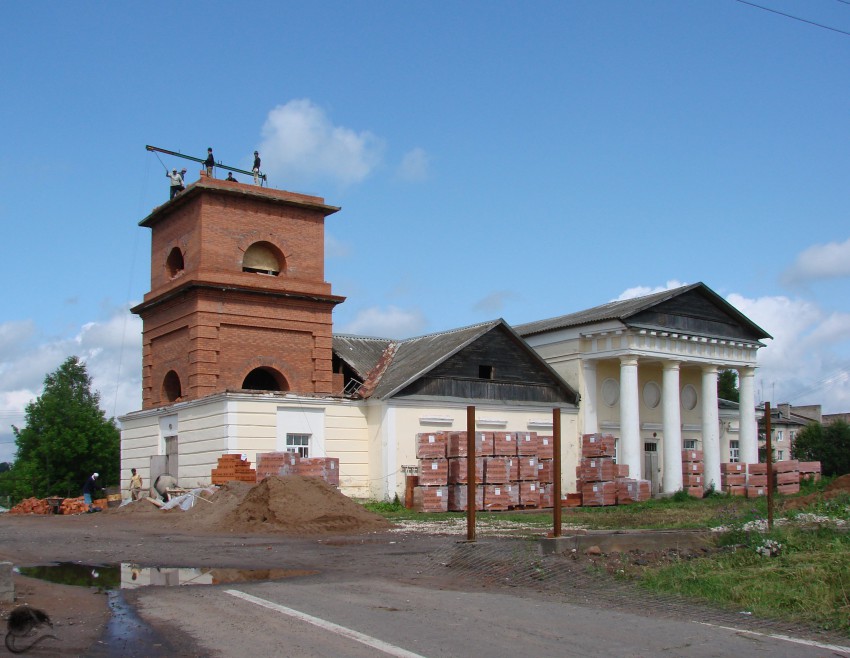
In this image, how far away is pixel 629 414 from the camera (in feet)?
123

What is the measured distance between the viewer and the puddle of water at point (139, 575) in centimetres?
1184

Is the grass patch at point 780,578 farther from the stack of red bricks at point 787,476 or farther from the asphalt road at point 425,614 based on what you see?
the stack of red bricks at point 787,476

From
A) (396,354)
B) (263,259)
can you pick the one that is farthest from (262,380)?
(396,354)

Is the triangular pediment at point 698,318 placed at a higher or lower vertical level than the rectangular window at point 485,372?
higher

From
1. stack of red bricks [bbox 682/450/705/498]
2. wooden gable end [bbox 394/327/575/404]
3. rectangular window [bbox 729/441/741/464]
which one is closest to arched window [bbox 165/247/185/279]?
wooden gable end [bbox 394/327/575/404]

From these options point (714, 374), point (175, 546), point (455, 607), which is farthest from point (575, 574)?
point (714, 374)

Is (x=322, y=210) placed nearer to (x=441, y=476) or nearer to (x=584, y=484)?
(x=441, y=476)

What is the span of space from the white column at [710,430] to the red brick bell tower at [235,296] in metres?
16.8

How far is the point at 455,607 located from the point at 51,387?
227 ft

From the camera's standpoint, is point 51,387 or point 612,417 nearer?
point 612,417

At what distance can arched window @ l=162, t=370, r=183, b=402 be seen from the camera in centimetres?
3556

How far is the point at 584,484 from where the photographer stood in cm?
3462

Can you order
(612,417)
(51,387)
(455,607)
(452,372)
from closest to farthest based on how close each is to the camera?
(455,607) → (452,372) → (612,417) → (51,387)

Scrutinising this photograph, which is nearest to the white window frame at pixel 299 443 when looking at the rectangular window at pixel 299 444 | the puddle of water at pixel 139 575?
the rectangular window at pixel 299 444
